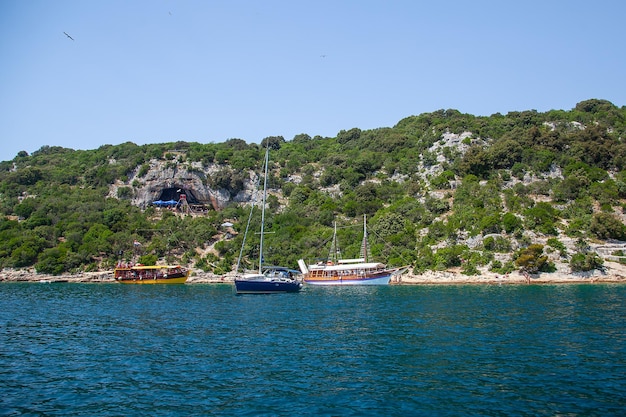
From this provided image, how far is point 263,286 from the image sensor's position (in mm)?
48281

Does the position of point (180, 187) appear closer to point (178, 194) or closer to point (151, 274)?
point (178, 194)

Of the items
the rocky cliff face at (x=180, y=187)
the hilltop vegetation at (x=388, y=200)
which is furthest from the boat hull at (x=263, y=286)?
the rocky cliff face at (x=180, y=187)

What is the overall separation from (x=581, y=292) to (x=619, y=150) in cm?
5128

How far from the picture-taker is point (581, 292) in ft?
143

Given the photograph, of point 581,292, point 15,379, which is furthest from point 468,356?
point 581,292

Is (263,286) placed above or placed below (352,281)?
above

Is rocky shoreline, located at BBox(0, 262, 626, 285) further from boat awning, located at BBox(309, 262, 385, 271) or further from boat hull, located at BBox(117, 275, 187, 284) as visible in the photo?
boat awning, located at BBox(309, 262, 385, 271)

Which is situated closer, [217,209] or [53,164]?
[217,209]

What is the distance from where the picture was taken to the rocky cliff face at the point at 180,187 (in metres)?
102

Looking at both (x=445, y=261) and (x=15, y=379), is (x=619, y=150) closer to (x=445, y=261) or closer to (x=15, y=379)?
(x=445, y=261)

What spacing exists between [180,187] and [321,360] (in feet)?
293

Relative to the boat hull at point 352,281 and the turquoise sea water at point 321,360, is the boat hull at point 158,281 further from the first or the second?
the turquoise sea water at point 321,360

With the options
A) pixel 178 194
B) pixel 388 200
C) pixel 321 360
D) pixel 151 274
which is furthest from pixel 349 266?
pixel 178 194

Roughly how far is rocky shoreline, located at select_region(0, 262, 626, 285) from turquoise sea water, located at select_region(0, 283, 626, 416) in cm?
2029
